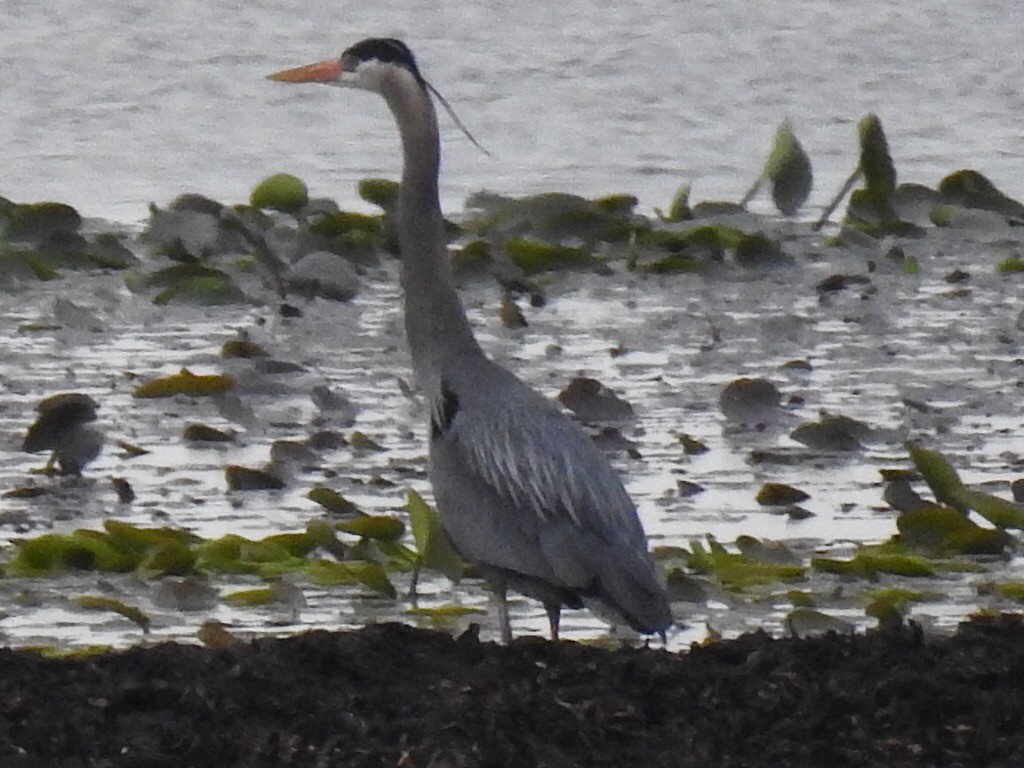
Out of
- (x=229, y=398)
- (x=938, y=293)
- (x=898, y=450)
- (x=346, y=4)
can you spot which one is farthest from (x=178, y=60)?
(x=898, y=450)

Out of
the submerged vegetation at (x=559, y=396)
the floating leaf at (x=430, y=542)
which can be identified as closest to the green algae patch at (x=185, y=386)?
the submerged vegetation at (x=559, y=396)

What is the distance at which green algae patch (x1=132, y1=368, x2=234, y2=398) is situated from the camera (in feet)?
28.6

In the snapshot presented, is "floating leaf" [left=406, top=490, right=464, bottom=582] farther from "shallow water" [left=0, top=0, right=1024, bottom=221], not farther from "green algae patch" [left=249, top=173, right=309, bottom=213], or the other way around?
"shallow water" [left=0, top=0, right=1024, bottom=221]

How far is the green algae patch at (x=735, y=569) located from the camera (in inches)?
260

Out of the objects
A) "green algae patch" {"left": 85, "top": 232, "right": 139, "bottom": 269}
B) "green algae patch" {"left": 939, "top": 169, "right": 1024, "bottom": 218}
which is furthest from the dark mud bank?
"green algae patch" {"left": 939, "top": 169, "right": 1024, "bottom": 218}

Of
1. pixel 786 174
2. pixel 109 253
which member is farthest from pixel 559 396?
pixel 786 174

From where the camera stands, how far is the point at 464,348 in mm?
6645

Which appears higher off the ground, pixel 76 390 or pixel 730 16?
pixel 730 16

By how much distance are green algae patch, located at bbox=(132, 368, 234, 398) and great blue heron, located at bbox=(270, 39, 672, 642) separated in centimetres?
194

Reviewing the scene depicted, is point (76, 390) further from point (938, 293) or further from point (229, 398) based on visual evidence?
point (938, 293)

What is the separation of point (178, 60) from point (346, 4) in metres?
2.12

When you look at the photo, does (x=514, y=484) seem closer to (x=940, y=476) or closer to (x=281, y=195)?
(x=940, y=476)

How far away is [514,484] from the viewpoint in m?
6.15

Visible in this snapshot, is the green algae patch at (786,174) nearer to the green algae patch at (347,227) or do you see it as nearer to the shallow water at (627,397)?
the shallow water at (627,397)
